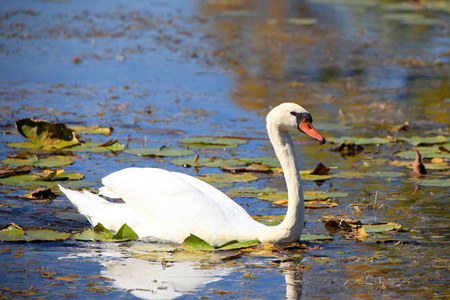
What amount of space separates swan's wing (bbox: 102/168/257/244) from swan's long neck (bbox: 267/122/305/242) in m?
0.26

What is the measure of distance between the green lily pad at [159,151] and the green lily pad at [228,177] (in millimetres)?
766

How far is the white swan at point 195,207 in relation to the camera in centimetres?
563

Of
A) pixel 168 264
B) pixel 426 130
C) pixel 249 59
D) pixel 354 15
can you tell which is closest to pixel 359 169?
pixel 426 130

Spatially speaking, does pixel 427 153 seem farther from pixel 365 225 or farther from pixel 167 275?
pixel 167 275

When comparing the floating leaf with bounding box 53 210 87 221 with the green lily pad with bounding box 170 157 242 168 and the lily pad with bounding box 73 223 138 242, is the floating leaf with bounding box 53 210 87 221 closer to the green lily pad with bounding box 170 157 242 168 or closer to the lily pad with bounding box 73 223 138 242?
the lily pad with bounding box 73 223 138 242

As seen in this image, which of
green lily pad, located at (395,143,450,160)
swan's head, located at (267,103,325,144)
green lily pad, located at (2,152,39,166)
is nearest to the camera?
swan's head, located at (267,103,325,144)

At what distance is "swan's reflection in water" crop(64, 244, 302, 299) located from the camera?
4.80m

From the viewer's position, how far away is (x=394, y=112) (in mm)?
11445

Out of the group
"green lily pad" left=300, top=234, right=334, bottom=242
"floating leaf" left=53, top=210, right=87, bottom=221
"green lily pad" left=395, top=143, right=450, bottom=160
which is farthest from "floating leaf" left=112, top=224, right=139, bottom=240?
"green lily pad" left=395, top=143, right=450, bottom=160

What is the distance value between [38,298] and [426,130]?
269 inches

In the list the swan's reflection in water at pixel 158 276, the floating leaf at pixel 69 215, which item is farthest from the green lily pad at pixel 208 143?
the swan's reflection in water at pixel 158 276

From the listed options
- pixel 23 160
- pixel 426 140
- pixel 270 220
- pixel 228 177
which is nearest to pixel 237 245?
pixel 270 220

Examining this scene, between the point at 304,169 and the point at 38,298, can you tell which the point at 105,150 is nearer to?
the point at 304,169

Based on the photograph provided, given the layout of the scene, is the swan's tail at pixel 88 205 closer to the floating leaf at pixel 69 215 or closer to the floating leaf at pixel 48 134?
the floating leaf at pixel 69 215
